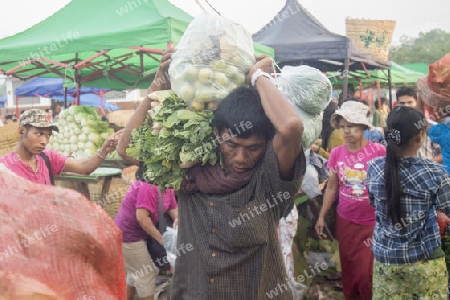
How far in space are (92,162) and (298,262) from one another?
2403mm

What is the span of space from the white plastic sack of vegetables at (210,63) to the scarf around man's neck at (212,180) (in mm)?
274

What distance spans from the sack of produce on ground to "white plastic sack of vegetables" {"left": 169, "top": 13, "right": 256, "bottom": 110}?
1.30 meters

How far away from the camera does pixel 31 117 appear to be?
11.6ft

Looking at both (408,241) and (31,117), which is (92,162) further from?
(408,241)

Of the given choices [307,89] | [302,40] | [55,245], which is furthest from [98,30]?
[55,245]

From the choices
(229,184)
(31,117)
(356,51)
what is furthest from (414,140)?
(356,51)

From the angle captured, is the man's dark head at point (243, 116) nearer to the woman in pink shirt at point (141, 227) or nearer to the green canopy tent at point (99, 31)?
the woman in pink shirt at point (141, 227)

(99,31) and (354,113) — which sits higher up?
(99,31)

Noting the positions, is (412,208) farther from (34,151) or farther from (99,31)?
(99,31)

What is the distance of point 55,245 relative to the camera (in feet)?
1.87

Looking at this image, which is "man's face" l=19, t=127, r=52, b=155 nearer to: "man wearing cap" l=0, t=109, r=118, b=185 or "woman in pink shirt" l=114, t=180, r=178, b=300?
"man wearing cap" l=0, t=109, r=118, b=185

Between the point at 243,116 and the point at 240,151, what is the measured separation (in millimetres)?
148

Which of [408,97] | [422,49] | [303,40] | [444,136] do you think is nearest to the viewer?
[444,136]

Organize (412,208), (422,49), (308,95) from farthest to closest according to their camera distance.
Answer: (422,49)
(412,208)
(308,95)
